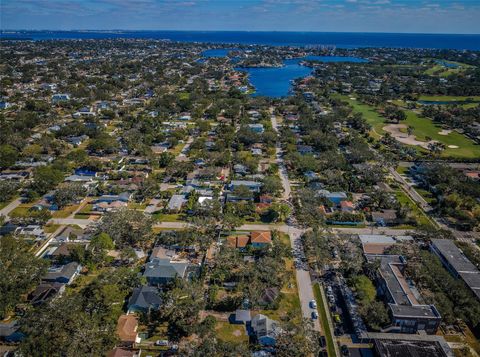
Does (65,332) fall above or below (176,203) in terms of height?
above

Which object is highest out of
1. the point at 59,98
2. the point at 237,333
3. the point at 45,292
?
the point at 59,98

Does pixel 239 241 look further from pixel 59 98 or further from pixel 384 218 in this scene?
pixel 59 98

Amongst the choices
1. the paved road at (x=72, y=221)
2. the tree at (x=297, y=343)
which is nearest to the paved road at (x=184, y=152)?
the paved road at (x=72, y=221)

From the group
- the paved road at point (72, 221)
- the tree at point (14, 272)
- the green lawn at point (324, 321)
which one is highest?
the tree at point (14, 272)

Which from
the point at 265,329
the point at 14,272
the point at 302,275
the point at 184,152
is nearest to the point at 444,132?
the point at 184,152

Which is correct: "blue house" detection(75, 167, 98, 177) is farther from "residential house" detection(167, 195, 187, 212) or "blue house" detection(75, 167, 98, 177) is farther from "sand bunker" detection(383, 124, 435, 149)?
"sand bunker" detection(383, 124, 435, 149)

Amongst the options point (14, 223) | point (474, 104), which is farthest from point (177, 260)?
point (474, 104)

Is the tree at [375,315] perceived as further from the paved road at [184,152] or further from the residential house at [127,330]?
the paved road at [184,152]
